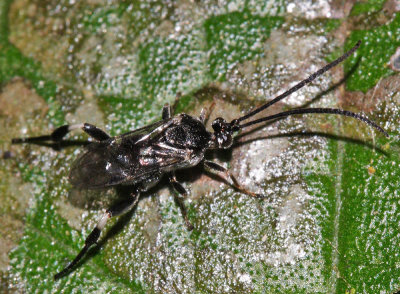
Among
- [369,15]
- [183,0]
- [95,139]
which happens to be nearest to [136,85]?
[95,139]

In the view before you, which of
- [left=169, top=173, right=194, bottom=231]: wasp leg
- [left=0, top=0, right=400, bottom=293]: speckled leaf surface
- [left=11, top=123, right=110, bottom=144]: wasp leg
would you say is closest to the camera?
[left=0, top=0, right=400, bottom=293]: speckled leaf surface

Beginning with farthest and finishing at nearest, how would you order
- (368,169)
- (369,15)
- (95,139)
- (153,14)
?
1. (153,14)
2. (95,139)
3. (369,15)
4. (368,169)

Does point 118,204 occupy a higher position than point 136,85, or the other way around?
point 136,85

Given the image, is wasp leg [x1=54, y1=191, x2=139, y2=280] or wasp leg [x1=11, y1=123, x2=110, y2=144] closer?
wasp leg [x1=54, y1=191, x2=139, y2=280]

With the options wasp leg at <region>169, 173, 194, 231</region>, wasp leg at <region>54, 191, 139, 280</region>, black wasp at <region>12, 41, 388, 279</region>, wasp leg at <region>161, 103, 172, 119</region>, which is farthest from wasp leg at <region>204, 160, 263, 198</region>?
wasp leg at <region>54, 191, 139, 280</region>

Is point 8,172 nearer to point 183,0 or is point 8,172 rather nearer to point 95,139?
point 95,139

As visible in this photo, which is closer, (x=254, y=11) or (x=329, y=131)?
(x=329, y=131)

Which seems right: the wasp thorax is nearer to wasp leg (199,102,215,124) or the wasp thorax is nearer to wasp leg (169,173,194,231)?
wasp leg (199,102,215,124)

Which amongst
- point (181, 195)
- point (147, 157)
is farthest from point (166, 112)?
point (181, 195)
